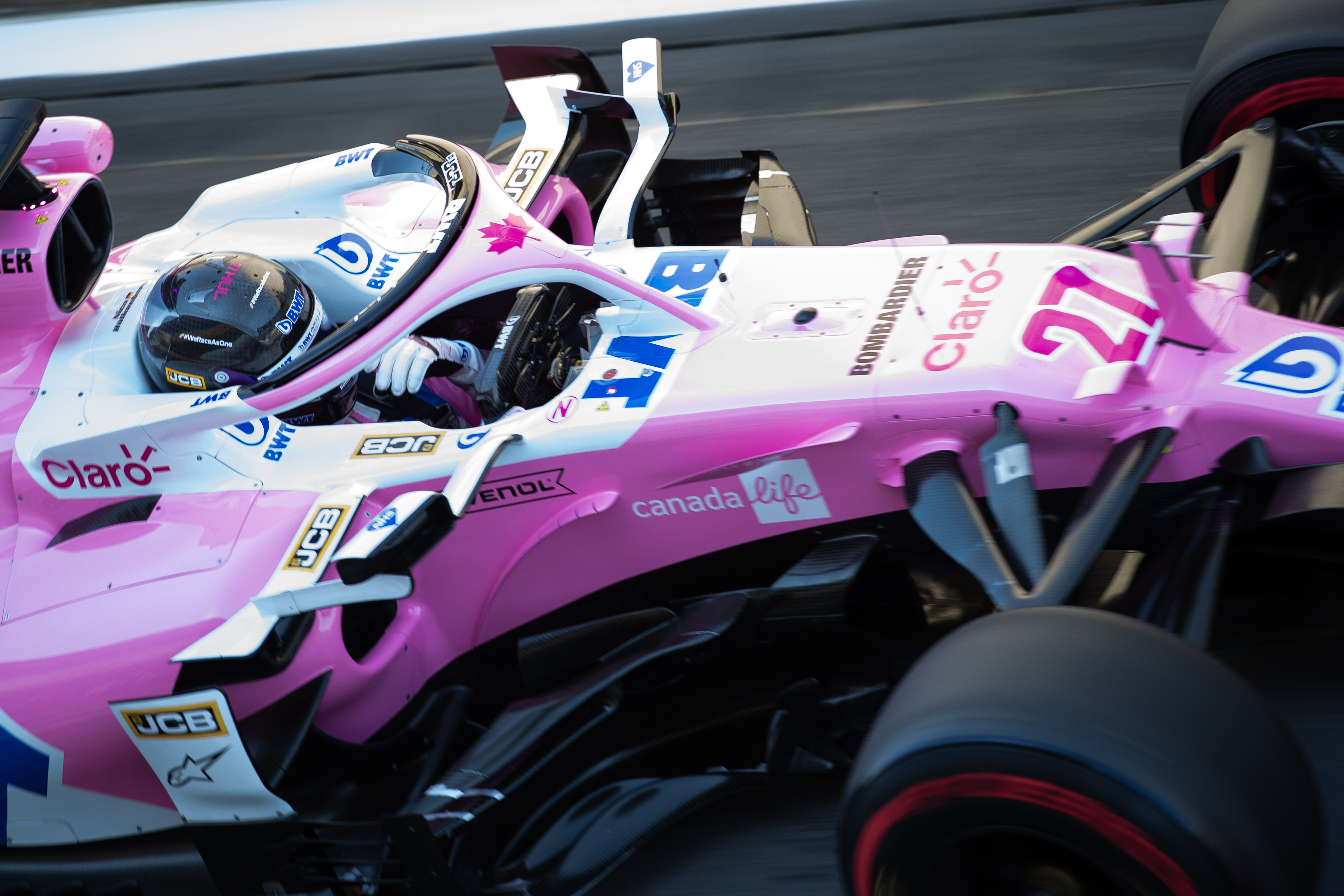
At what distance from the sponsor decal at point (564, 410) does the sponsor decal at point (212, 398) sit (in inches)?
27.7

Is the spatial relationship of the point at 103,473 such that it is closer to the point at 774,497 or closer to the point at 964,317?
the point at 774,497

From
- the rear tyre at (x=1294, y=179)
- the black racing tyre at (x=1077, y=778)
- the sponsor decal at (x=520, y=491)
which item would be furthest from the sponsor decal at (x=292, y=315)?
the rear tyre at (x=1294, y=179)

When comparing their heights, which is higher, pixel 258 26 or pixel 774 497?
pixel 258 26

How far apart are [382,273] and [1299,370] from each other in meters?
2.24

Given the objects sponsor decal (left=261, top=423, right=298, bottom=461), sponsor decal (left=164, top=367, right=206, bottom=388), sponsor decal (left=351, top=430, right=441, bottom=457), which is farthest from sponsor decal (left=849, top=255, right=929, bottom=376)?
sponsor decal (left=164, top=367, right=206, bottom=388)

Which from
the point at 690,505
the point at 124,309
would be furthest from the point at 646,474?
the point at 124,309

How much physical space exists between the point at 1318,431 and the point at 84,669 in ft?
8.03

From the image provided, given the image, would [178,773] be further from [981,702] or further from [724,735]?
[981,702]

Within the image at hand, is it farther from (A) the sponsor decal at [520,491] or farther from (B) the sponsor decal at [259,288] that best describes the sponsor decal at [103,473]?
(A) the sponsor decal at [520,491]

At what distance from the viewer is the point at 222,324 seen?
104 inches

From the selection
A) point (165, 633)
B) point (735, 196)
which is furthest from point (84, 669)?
point (735, 196)

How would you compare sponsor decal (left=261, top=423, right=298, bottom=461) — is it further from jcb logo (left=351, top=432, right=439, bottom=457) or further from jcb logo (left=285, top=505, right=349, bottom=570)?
jcb logo (left=285, top=505, right=349, bottom=570)

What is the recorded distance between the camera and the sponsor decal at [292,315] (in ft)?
8.85

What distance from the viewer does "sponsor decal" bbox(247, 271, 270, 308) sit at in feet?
8.77
